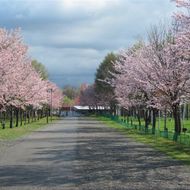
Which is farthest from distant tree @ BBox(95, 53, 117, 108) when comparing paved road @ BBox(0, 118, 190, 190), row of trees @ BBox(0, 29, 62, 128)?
paved road @ BBox(0, 118, 190, 190)

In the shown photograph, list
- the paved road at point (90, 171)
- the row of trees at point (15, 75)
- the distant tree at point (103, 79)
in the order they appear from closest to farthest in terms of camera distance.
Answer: the paved road at point (90, 171)
the row of trees at point (15, 75)
the distant tree at point (103, 79)

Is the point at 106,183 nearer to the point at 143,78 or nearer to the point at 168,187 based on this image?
the point at 168,187

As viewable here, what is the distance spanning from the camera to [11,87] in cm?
5097

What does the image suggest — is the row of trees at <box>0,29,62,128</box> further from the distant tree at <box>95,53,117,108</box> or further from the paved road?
the distant tree at <box>95,53,117,108</box>

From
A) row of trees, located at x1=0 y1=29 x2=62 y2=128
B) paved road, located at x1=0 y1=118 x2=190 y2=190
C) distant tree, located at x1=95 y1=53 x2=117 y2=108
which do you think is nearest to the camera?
paved road, located at x1=0 y1=118 x2=190 y2=190

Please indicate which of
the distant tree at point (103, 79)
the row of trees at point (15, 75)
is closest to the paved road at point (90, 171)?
the row of trees at point (15, 75)

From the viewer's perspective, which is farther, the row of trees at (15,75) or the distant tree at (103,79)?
the distant tree at (103,79)

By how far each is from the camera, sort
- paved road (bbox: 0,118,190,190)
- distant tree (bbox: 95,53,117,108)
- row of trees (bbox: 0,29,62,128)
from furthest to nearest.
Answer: distant tree (bbox: 95,53,117,108) < row of trees (bbox: 0,29,62,128) < paved road (bbox: 0,118,190,190)

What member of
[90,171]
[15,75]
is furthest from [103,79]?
[90,171]

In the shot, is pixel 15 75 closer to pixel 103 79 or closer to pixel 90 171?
pixel 90 171

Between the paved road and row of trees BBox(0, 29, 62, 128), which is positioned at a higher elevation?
row of trees BBox(0, 29, 62, 128)

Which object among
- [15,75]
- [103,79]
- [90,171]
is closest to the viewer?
[90,171]

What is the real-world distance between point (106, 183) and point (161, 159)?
7.45 m

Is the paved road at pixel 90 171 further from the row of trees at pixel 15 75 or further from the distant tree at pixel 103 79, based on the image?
the distant tree at pixel 103 79
